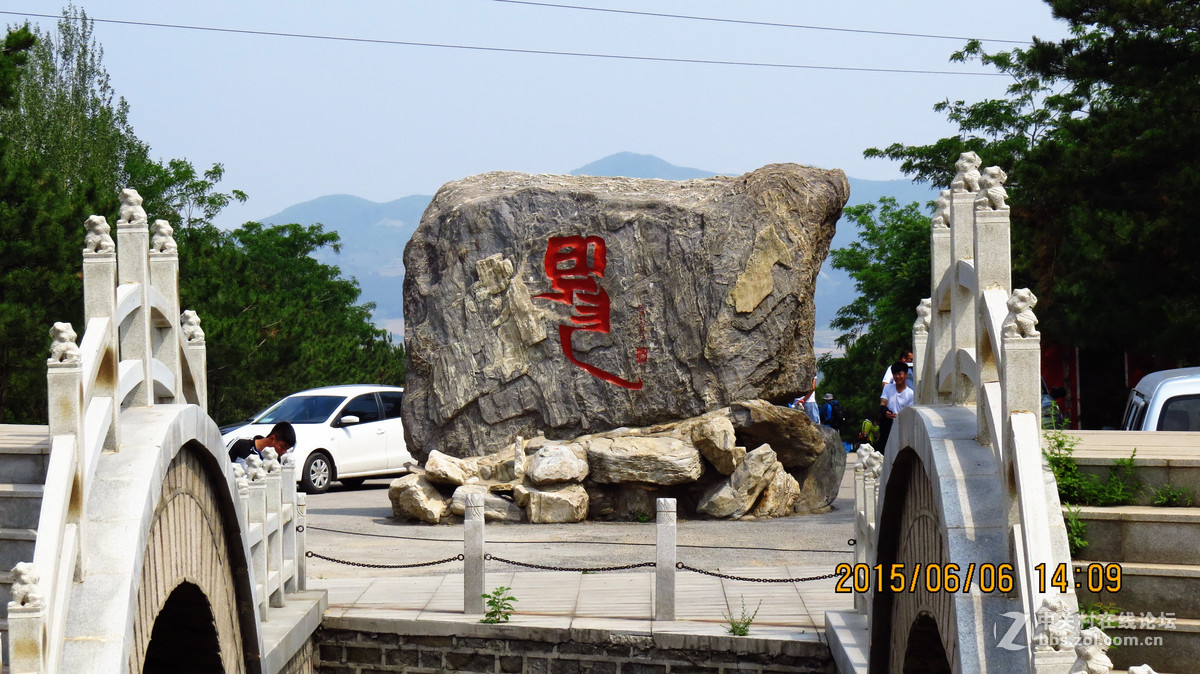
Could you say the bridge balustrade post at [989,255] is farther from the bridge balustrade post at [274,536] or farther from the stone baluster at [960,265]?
the bridge balustrade post at [274,536]

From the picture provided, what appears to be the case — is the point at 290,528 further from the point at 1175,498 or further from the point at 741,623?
the point at 1175,498

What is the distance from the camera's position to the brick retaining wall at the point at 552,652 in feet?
23.9

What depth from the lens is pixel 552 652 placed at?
7.66 metres

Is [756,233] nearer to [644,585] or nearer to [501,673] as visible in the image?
[644,585]

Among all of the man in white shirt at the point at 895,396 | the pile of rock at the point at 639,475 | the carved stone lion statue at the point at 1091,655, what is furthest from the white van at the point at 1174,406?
the carved stone lion statue at the point at 1091,655

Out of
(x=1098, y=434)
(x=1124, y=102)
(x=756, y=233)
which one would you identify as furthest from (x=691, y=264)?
(x=1098, y=434)

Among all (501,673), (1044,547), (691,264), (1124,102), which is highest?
(1124,102)

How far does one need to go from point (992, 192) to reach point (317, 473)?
1248 cm

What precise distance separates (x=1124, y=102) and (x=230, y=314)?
44.1ft

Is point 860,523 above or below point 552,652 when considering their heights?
above

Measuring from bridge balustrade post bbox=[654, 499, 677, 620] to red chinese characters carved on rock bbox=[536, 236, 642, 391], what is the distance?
5.00 m

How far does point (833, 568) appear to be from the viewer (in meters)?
9.34

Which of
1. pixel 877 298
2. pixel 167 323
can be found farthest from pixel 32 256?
pixel 877 298

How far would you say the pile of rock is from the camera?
1184cm
